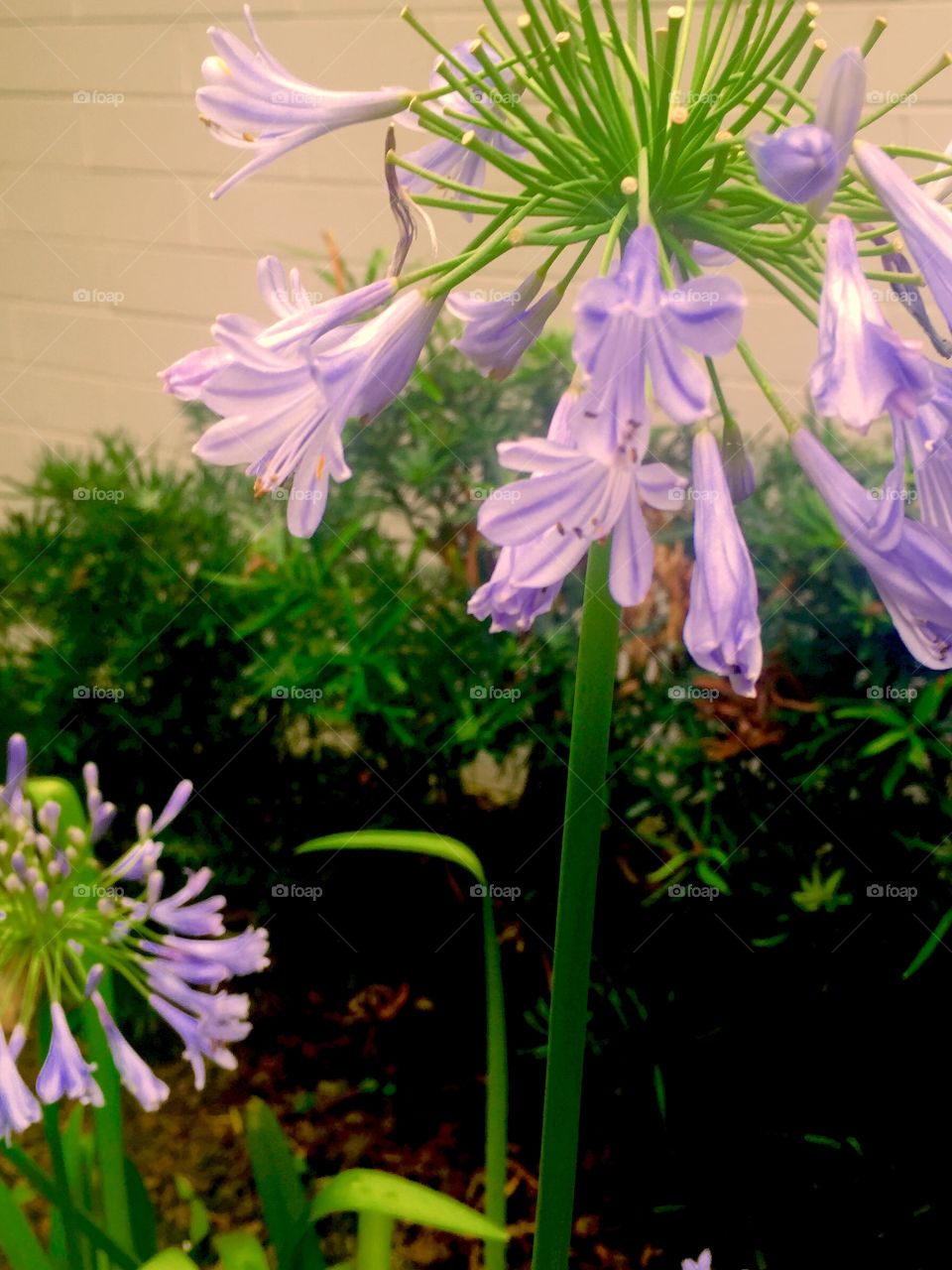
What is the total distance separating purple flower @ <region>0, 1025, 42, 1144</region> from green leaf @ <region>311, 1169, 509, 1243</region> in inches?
8.4

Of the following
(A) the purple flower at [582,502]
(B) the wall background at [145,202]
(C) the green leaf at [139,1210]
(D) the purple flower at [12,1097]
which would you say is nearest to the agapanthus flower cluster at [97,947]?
(D) the purple flower at [12,1097]

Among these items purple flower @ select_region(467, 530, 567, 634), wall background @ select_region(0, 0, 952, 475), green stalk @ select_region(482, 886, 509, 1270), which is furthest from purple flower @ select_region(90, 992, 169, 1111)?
wall background @ select_region(0, 0, 952, 475)

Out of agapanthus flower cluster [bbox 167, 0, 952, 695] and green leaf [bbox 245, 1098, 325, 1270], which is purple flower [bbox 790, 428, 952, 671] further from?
green leaf [bbox 245, 1098, 325, 1270]

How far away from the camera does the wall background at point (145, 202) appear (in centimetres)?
195

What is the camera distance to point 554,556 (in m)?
0.55

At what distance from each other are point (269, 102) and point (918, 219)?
37 centimetres

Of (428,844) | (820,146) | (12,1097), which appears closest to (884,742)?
(428,844)

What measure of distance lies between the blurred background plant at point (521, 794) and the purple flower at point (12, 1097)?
0.49 metres

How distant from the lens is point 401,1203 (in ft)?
2.54

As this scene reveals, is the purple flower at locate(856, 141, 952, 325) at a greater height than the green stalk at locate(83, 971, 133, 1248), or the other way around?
the purple flower at locate(856, 141, 952, 325)

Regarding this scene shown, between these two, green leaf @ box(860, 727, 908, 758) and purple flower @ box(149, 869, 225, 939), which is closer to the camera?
purple flower @ box(149, 869, 225, 939)

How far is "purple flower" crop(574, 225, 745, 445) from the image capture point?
47cm

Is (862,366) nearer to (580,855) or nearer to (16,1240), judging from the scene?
(580,855)

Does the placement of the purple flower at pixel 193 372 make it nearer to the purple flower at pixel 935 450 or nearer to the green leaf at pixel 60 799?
the purple flower at pixel 935 450
